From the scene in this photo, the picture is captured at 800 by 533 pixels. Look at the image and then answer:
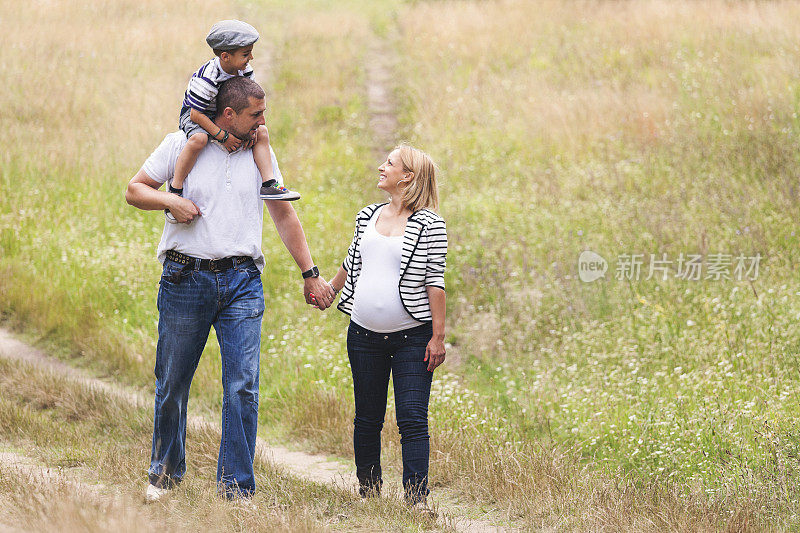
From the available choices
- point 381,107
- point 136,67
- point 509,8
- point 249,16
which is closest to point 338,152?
point 381,107

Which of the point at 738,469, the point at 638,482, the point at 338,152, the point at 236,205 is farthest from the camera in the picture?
the point at 338,152

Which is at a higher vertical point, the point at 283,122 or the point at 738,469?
the point at 283,122

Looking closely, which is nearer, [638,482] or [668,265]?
[638,482]

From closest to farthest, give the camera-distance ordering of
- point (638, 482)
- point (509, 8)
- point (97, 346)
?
point (638, 482) → point (97, 346) → point (509, 8)

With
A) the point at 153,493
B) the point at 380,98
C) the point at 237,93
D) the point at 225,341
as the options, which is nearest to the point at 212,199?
the point at 237,93

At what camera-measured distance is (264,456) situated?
5.44 meters

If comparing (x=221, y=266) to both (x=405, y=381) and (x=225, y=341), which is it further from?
(x=405, y=381)

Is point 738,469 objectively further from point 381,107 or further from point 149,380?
point 381,107

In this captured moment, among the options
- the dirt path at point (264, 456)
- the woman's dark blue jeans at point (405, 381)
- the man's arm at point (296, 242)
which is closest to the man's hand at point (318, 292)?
the man's arm at point (296, 242)

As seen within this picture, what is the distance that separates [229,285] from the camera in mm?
4117

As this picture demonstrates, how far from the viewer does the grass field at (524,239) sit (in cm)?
A: 514

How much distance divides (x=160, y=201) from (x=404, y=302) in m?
1.32

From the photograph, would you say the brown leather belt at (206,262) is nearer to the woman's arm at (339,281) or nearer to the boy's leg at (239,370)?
the boy's leg at (239,370)

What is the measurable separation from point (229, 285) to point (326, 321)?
4200 mm
